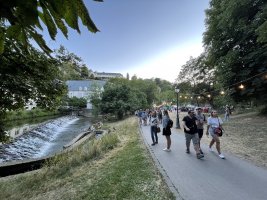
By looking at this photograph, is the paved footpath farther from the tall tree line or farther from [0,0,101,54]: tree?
the tall tree line

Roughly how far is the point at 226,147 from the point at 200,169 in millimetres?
5770

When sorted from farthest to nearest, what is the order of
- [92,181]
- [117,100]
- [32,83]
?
[117,100]
[92,181]
[32,83]

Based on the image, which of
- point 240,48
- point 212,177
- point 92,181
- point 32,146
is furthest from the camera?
point 240,48

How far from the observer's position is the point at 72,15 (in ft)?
4.30

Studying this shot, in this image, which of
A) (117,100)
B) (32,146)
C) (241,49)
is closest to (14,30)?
(32,146)

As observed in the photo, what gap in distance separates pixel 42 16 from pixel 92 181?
8.13m

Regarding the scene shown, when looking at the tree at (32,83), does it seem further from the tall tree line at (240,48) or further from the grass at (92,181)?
the tall tree line at (240,48)

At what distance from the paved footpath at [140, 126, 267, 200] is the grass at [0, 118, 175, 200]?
51 centimetres

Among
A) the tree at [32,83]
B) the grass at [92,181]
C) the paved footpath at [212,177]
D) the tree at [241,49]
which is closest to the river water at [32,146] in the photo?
the grass at [92,181]

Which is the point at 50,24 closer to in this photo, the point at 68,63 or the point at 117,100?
the point at 68,63

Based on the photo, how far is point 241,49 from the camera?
28203mm

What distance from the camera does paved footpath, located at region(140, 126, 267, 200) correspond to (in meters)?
7.04

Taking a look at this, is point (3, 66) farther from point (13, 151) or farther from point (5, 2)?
point (13, 151)

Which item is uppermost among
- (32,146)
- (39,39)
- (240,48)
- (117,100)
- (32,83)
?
(240,48)
